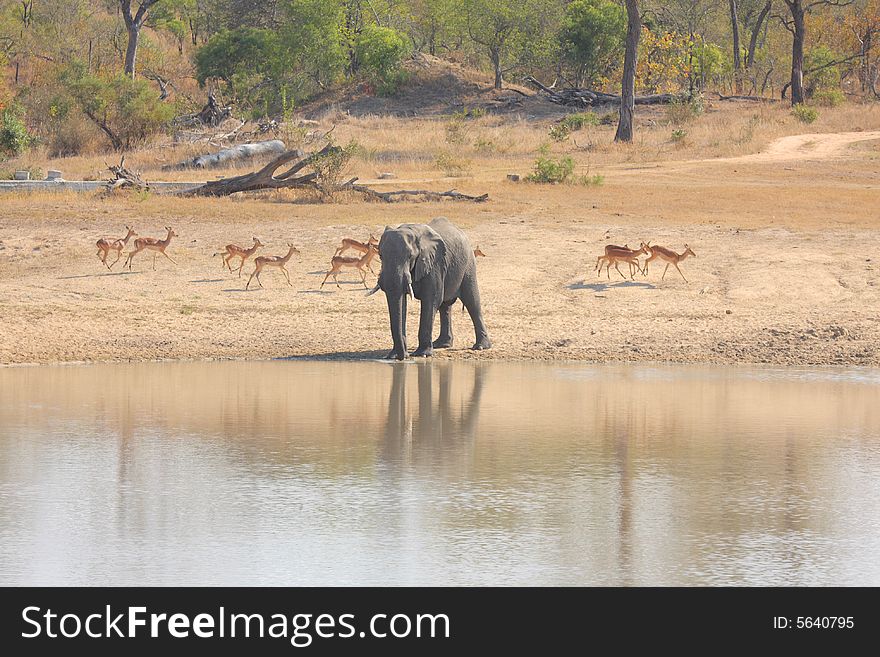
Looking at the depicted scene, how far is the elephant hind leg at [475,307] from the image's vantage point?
1688cm

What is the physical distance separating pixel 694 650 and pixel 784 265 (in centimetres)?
1445

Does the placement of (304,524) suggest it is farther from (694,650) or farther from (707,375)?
(707,375)

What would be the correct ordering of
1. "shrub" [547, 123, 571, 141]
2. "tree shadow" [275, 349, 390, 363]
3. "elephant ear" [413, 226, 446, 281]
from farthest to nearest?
"shrub" [547, 123, 571, 141]
"tree shadow" [275, 349, 390, 363]
"elephant ear" [413, 226, 446, 281]

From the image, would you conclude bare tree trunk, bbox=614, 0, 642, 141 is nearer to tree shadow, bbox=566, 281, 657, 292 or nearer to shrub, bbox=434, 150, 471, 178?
shrub, bbox=434, 150, 471, 178

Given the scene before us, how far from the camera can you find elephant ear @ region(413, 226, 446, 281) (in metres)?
15.9

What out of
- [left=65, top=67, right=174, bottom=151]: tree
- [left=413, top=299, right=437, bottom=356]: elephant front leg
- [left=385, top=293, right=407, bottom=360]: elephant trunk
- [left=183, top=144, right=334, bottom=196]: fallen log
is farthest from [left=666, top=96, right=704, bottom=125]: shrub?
[left=385, top=293, right=407, bottom=360]: elephant trunk

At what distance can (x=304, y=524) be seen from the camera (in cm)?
905

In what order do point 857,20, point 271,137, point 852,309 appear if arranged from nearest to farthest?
→ point 852,309 < point 271,137 < point 857,20

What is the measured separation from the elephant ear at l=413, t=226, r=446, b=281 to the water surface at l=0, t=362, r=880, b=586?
3.67 ft

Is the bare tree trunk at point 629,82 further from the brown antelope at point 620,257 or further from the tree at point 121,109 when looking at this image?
the brown antelope at point 620,257

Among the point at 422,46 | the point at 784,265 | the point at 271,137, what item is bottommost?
the point at 784,265

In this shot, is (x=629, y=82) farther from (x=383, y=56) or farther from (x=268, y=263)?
(x=268, y=263)

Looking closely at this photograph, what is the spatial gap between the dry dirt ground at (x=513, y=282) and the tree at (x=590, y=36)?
32.8 metres

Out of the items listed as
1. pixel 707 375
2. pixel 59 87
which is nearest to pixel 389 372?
pixel 707 375
